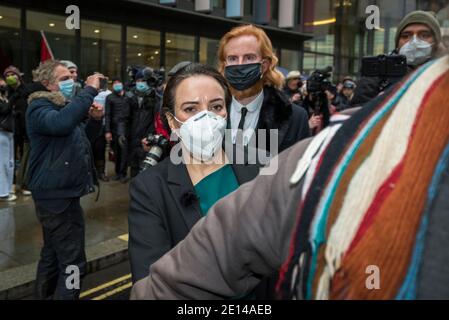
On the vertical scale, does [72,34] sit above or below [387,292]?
above

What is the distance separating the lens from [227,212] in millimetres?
839

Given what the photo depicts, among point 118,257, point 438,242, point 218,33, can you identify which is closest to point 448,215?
point 438,242

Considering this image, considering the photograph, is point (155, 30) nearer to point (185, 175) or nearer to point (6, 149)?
point (6, 149)

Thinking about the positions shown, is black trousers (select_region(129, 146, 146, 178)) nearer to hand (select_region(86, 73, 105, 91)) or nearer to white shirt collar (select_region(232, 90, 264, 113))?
hand (select_region(86, 73, 105, 91))

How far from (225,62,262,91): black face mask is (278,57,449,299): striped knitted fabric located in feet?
7.58

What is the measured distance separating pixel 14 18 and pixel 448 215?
11890 millimetres

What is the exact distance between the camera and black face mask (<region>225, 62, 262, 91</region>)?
296 cm

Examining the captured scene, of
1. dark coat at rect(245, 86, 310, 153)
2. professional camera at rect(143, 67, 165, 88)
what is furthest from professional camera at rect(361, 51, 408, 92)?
professional camera at rect(143, 67, 165, 88)

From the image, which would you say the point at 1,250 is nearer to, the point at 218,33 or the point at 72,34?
the point at 72,34

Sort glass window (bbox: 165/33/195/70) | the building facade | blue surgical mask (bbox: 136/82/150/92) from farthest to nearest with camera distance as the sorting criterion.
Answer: glass window (bbox: 165/33/195/70)
the building facade
blue surgical mask (bbox: 136/82/150/92)

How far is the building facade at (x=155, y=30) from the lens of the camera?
35.8 feet

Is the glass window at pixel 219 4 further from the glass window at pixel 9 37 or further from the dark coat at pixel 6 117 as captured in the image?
the dark coat at pixel 6 117

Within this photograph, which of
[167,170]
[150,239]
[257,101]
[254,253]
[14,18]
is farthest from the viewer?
[14,18]

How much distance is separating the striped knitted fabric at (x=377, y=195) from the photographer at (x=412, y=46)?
2056mm
